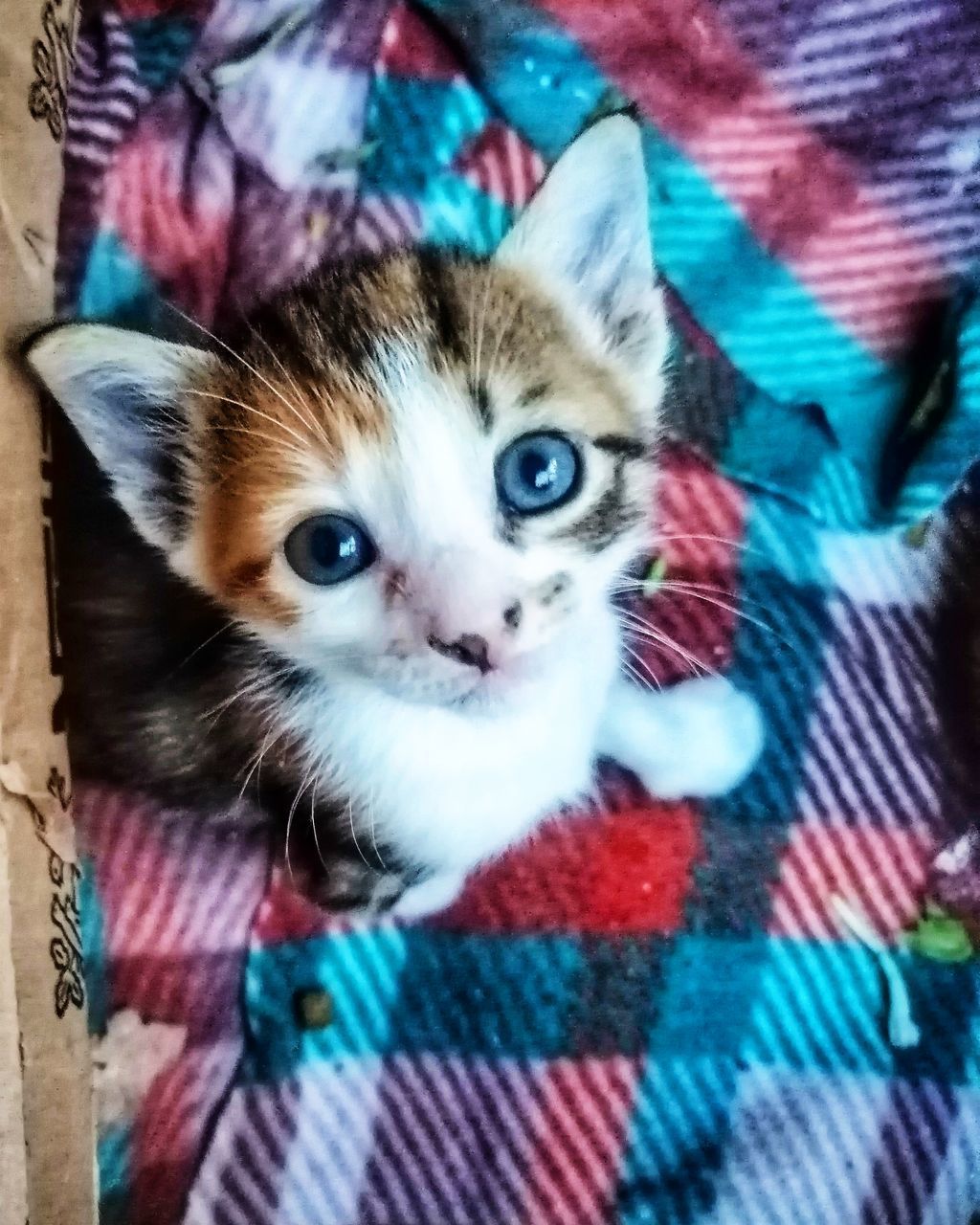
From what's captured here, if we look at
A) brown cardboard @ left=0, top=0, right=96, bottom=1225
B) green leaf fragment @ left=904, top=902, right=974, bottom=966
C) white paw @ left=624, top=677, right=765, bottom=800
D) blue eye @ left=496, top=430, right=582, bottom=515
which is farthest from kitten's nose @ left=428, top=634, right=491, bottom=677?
green leaf fragment @ left=904, top=902, right=974, bottom=966

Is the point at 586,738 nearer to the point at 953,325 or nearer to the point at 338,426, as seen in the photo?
the point at 338,426

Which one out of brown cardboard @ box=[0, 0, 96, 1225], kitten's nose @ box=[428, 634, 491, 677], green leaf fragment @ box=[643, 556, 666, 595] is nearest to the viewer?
kitten's nose @ box=[428, 634, 491, 677]

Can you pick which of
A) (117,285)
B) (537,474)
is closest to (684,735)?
(537,474)

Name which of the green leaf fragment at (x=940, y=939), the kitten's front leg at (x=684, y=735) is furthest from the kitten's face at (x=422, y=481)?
the green leaf fragment at (x=940, y=939)

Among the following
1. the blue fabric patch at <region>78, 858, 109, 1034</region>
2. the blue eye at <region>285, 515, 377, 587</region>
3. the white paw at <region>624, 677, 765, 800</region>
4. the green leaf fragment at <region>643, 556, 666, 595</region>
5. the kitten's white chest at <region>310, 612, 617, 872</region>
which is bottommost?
the blue fabric patch at <region>78, 858, 109, 1034</region>

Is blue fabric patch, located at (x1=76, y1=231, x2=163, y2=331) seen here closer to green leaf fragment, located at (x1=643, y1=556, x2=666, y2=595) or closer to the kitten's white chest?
the kitten's white chest
